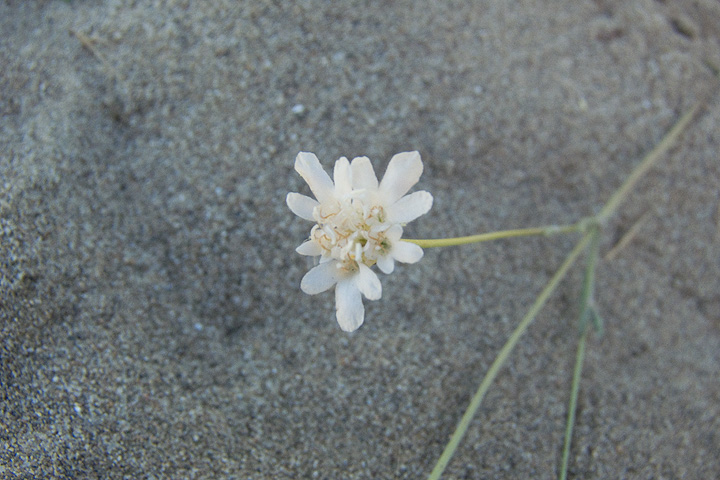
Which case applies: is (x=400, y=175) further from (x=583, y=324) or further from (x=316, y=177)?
(x=583, y=324)

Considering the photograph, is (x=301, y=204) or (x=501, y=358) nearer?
(x=301, y=204)

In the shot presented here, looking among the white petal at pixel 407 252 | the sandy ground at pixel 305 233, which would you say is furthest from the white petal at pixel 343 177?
the sandy ground at pixel 305 233

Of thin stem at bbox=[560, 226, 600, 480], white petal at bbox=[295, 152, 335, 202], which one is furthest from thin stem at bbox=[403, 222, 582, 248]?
white petal at bbox=[295, 152, 335, 202]

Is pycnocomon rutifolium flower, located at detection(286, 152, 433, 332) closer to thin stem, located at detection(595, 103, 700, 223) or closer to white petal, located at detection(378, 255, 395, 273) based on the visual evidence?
white petal, located at detection(378, 255, 395, 273)

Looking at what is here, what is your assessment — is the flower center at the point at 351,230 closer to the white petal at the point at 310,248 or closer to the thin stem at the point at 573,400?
the white petal at the point at 310,248

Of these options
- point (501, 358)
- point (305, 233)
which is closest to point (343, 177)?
point (305, 233)

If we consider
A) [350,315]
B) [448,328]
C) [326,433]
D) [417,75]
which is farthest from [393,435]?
[417,75]

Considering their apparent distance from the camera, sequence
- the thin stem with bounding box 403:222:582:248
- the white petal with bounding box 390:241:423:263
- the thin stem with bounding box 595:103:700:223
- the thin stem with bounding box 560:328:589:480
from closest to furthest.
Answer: the white petal with bounding box 390:241:423:263, the thin stem with bounding box 403:222:582:248, the thin stem with bounding box 560:328:589:480, the thin stem with bounding box 595:103:700:223
